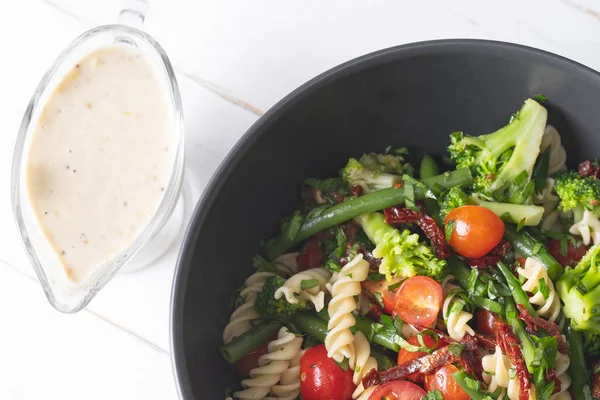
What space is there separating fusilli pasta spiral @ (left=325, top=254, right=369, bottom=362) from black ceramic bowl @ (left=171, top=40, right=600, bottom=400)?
442mm

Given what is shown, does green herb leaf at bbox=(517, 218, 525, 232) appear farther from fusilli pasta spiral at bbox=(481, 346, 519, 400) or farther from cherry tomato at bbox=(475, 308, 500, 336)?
fusilli pasta spiral at bbox=(481, 346, 519, 400)

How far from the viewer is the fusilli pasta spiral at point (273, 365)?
9.43ft

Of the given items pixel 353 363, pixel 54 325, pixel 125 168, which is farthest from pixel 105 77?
pixel 353 363

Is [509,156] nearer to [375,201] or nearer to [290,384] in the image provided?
[375,201]

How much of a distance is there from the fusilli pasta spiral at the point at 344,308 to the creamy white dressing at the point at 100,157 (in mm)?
867

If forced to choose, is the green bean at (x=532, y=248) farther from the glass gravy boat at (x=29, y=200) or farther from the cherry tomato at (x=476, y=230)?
the glass gravy boat at (x=29, y=200)

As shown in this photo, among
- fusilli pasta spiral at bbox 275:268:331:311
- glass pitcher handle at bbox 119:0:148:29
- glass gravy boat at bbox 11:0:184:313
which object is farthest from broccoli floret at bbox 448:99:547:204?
glass pitcher handle at bbox 119:0:148:29

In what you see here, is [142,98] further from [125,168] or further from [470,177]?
[470,177]

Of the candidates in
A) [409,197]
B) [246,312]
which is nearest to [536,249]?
[409,197]

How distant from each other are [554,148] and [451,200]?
Answer: 1.70 ft

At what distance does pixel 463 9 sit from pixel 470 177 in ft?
3.16

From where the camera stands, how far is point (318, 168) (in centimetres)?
314

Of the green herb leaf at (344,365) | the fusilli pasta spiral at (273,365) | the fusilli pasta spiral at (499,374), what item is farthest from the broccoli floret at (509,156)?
the fusilli pasta spiral at (273,365)

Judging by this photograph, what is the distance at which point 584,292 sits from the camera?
268 centimetres
